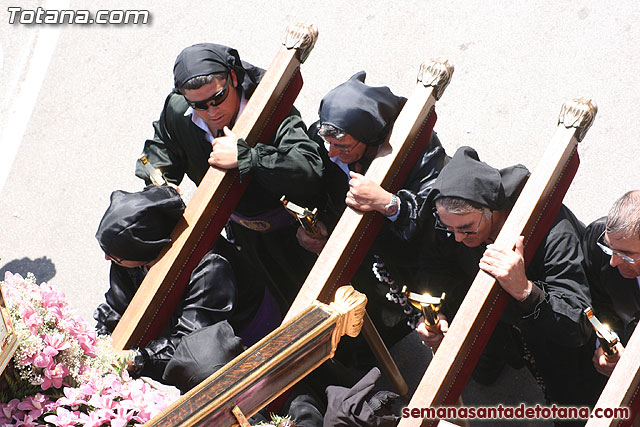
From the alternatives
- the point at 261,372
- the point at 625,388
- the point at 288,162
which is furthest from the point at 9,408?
the point at 625,388

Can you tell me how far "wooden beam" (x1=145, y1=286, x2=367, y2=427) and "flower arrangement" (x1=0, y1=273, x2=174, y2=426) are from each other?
1.43 ft

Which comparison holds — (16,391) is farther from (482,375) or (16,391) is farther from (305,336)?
(482,375)

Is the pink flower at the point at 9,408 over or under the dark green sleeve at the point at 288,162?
under

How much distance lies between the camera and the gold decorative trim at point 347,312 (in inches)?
105

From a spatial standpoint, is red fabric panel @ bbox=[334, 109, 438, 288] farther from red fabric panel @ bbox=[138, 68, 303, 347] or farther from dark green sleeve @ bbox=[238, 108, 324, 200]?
red fabric panel @ bbox=[138, 68, 303, 347]

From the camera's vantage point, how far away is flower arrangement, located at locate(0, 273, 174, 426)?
279 cm

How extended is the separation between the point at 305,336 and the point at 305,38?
1.60 meters

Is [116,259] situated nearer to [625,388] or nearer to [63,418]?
[63,418]

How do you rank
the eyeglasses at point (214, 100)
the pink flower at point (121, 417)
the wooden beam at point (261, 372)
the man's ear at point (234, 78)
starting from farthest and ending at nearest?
the man's ear at point (234, 78)
the eyeglasses at point (214, 100)
the pink flower at point (121, 417)
the wooden beam at point (261, 372)

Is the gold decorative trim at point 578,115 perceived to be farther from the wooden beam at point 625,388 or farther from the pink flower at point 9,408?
the pink flower at point 9,408

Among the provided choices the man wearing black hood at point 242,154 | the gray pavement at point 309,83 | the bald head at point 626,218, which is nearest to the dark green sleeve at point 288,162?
the man wearing black hood at point 242,154

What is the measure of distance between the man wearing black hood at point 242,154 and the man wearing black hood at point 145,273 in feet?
0.82

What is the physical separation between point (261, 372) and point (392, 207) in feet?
3.90

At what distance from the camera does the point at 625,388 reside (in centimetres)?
263
